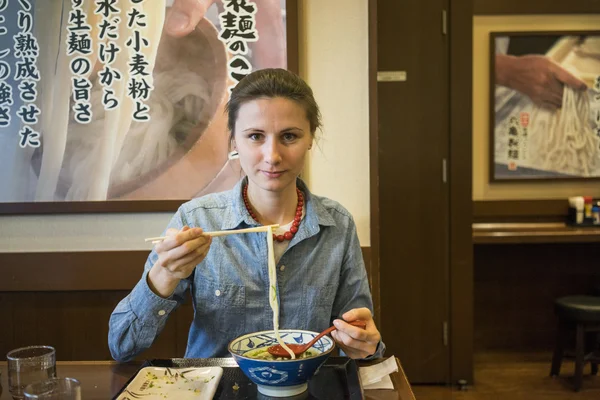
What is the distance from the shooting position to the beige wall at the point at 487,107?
155 inches

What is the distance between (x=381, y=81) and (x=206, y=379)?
2374 millimetres

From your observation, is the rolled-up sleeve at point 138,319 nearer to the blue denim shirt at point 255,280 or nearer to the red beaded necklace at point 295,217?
the blue denim shirt at point 255,280

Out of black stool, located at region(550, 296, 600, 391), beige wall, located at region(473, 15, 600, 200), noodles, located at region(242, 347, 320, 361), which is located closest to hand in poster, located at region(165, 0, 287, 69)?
noodles, located at region(242, 347, 320, 361)

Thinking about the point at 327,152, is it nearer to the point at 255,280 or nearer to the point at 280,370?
the point at 255,280

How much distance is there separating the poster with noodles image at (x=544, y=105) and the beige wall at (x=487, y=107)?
0.05m

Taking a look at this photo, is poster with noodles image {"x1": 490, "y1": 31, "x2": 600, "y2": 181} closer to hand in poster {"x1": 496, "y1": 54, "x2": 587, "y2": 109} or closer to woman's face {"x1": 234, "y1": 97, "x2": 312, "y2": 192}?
hand in poster {"x1": 496, "y1": 54, "x2": 587, "y2": 109}

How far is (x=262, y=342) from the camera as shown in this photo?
123cm

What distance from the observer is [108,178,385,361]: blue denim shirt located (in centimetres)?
145

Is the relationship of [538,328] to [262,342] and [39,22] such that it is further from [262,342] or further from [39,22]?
[39,22]

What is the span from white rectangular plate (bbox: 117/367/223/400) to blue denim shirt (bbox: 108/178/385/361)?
198mm

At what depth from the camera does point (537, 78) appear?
155 inches

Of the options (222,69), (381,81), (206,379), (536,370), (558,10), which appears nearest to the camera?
(206,379)

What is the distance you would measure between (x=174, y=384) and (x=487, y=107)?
3.39 meters

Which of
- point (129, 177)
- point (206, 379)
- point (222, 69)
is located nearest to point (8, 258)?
point (129, 177)
